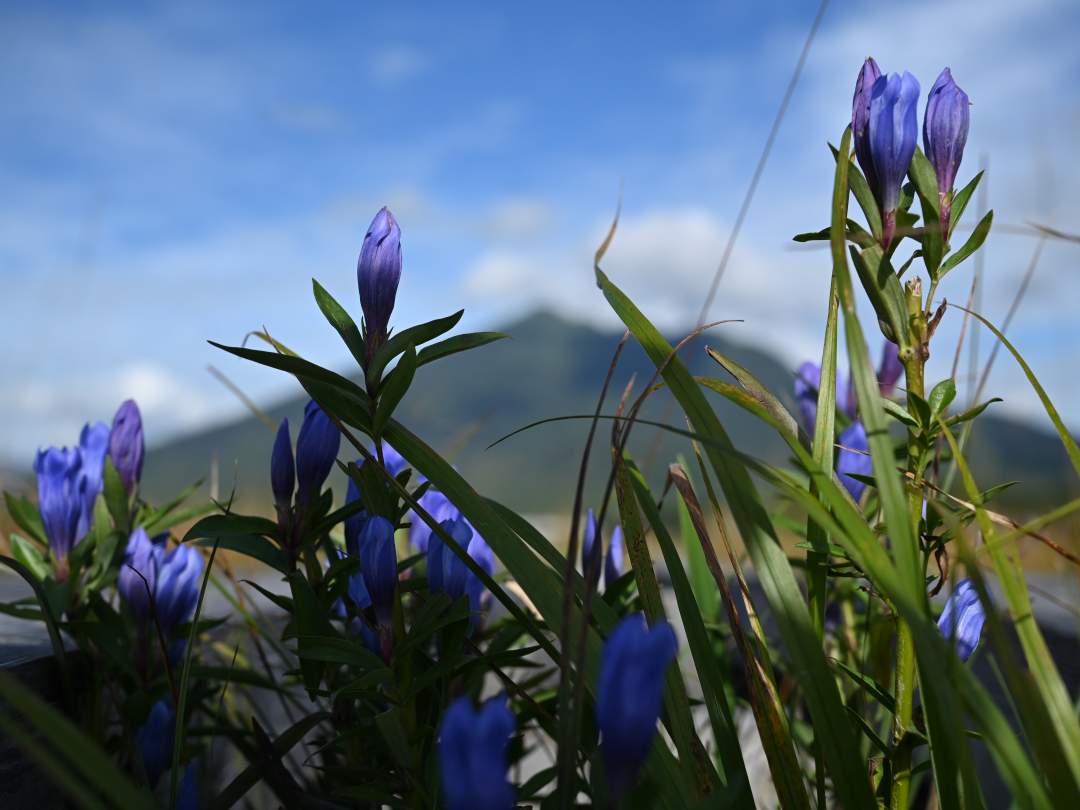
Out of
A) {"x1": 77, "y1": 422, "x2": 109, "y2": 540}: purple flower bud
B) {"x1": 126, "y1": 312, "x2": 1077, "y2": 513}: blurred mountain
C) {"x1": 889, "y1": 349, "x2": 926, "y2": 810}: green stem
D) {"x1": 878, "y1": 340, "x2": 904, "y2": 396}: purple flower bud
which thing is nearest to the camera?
{"x1": 889, "y1": 349, "x2": 926, "y2": 810}: green stem

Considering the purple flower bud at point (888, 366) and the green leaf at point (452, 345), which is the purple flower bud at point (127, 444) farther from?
the purple flower bud at point (888, 366)

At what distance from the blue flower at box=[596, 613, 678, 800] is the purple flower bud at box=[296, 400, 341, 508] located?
1.23ft

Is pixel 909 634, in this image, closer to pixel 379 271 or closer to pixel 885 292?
pixel 885 292

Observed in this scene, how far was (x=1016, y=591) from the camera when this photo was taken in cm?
54

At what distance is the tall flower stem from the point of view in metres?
0.54

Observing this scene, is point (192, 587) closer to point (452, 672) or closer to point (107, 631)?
point (107, 631)

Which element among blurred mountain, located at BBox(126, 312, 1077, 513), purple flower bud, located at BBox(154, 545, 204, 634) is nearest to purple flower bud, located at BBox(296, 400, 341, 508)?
purple flower bud, located at BBox(154, 545, 204, 634)

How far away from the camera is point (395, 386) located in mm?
581

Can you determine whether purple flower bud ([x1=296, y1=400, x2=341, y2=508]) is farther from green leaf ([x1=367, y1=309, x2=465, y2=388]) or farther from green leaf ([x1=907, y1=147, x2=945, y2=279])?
green leaf ([x1=907, y1=147, x2=945, y2=279])

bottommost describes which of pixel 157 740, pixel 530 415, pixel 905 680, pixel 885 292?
pixel 905 680

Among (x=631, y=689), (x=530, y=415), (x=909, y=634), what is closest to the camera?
(x=631, y=689)

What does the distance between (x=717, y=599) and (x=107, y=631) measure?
70 centimetres

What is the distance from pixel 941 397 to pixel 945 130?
167 millimetres

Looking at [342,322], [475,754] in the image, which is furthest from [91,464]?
[475,754]
